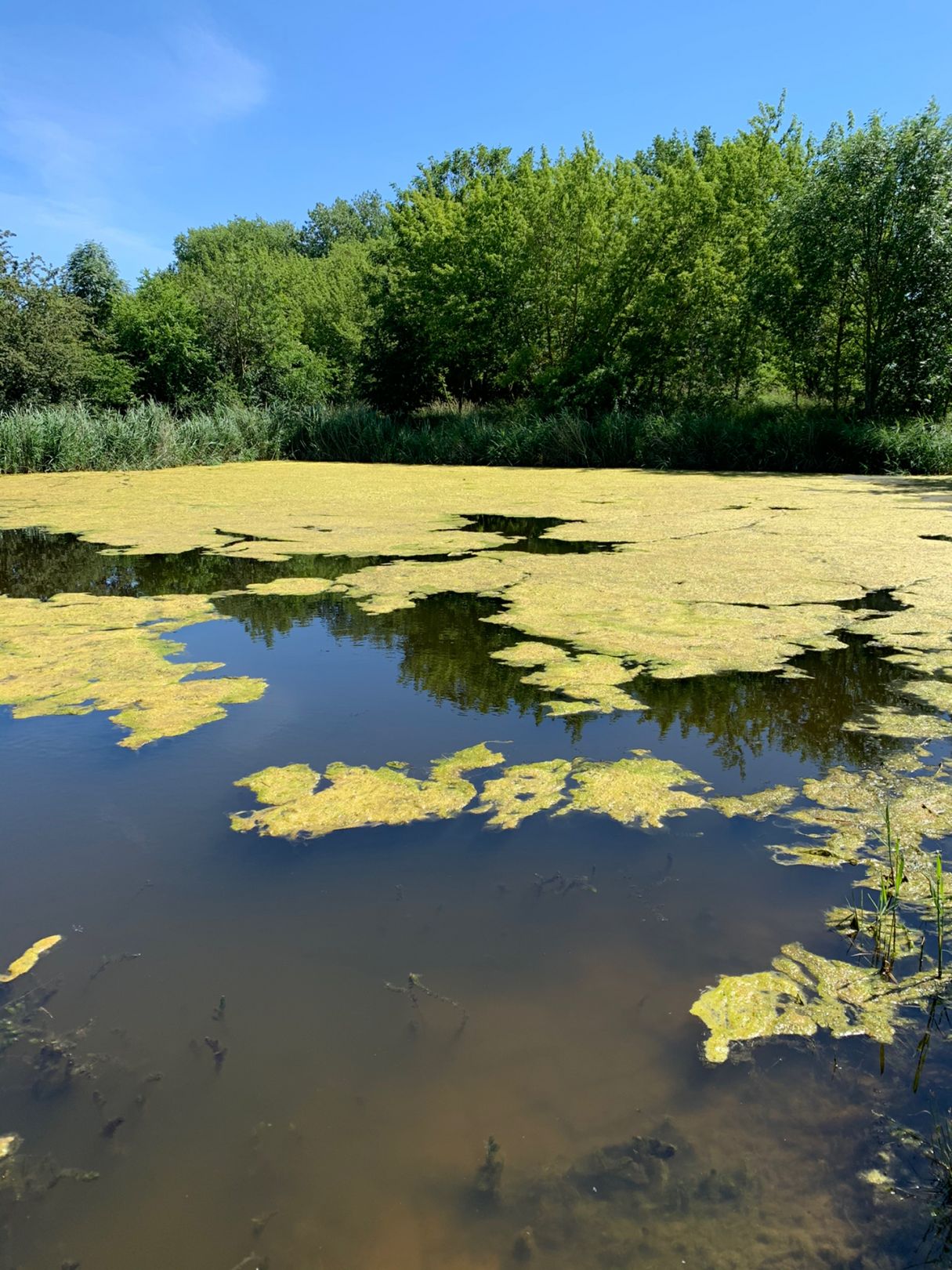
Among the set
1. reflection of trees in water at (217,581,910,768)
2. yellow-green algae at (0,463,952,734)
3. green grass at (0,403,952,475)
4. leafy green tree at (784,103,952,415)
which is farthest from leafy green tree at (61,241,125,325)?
reflection of trees in water at (217,581,910,768)

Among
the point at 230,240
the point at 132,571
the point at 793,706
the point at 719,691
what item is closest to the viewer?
the point at 793,706

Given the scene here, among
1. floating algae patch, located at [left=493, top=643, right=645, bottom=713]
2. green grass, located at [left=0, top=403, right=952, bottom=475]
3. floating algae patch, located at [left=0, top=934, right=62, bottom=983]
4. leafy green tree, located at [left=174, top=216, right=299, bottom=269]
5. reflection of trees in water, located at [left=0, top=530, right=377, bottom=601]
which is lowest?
floating algae patch, located at [left=0, top=934, right=62, bottom=983]

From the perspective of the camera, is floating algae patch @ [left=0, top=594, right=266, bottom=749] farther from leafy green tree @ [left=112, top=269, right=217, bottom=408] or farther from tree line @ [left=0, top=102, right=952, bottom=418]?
leafy green tree @ [left=112, top=269, right=217, bottom=408]

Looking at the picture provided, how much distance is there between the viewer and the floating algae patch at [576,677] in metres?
2.89

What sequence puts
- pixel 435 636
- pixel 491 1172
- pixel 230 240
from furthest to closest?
pixel 230 240, pixel 435 636, pixel 491 1172

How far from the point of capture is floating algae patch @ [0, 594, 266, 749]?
9.43 ft

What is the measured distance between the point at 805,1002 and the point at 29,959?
1.37 m

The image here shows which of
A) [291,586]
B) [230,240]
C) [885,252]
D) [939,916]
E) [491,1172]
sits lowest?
[491,1172]

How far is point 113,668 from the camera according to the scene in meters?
3.30

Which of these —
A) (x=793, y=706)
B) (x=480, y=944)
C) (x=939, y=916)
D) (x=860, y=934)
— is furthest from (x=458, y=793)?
(x=793, y=706)

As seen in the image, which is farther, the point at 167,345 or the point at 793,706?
the point at 167,345

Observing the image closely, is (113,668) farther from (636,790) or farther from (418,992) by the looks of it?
(418,992)

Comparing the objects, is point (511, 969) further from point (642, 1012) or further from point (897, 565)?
point (897, 565)

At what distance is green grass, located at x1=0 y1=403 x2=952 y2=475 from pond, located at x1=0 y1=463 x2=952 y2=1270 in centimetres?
809
